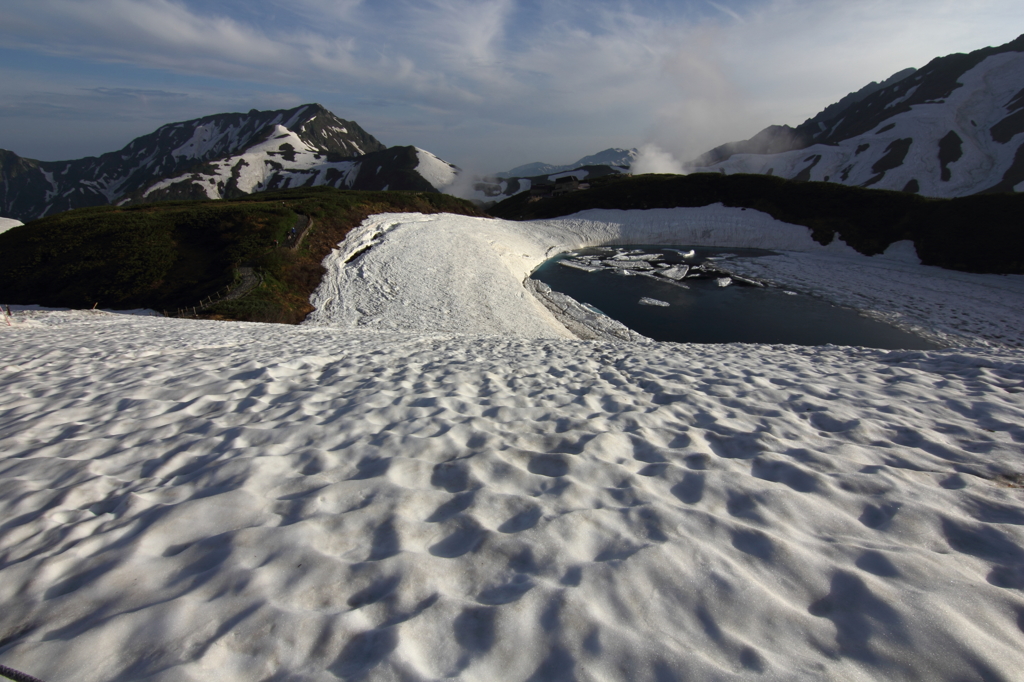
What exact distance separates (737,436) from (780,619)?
3.41 m

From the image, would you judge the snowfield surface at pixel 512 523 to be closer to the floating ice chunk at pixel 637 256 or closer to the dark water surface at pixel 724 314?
the dark water surface at pixel 724 314

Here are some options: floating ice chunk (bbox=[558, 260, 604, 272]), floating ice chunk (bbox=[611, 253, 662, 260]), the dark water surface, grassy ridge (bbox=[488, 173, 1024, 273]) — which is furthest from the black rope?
grassy ridge (bbox=[488, 173, 1024, 273])

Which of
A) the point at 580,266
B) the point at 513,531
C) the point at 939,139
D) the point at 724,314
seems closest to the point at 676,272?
the point at 580,266

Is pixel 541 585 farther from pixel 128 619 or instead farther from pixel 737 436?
pixel 737 436

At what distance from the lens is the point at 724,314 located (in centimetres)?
2978

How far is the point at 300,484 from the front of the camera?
4.88 m

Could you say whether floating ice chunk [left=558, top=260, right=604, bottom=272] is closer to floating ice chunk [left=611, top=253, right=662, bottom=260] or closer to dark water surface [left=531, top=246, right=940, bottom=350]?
dark water surface [left=531, top=246, right=940, bottom=350]

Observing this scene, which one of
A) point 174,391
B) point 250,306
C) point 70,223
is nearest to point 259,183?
point 70,223

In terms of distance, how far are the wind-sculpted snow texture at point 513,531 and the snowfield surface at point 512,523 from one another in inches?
1.0

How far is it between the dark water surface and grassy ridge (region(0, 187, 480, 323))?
2223 cm

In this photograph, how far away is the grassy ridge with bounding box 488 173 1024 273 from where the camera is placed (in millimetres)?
40125

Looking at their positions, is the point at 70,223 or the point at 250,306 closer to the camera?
the point at 250,306

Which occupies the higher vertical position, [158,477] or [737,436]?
[737,436]

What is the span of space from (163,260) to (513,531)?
36.0 m
